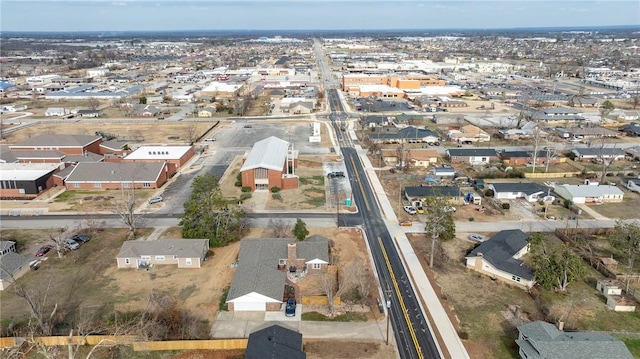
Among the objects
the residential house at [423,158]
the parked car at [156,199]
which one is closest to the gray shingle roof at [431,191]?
the residential house at [423,158]

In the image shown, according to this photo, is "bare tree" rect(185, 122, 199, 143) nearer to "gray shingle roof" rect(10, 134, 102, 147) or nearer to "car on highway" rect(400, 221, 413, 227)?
"gray shingle roof" rect(10, 134, 102, 147)

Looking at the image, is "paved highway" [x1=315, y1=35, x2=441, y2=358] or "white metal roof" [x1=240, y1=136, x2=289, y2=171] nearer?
"paved highway" [x1=315, y1=35, x2=441, y2=358]

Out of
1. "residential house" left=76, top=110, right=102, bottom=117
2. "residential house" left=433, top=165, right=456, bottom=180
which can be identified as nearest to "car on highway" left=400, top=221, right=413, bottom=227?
"residential house" left=433, top=165, right=456, bottom=180

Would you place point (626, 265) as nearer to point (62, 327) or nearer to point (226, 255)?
point (226, 255)

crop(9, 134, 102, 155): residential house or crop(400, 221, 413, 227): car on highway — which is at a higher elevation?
crop(9, 134, 102, 155): residential house

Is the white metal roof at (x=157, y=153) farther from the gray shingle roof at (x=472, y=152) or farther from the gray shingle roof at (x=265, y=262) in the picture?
the gray shingle roof at (x=472, y=152)
